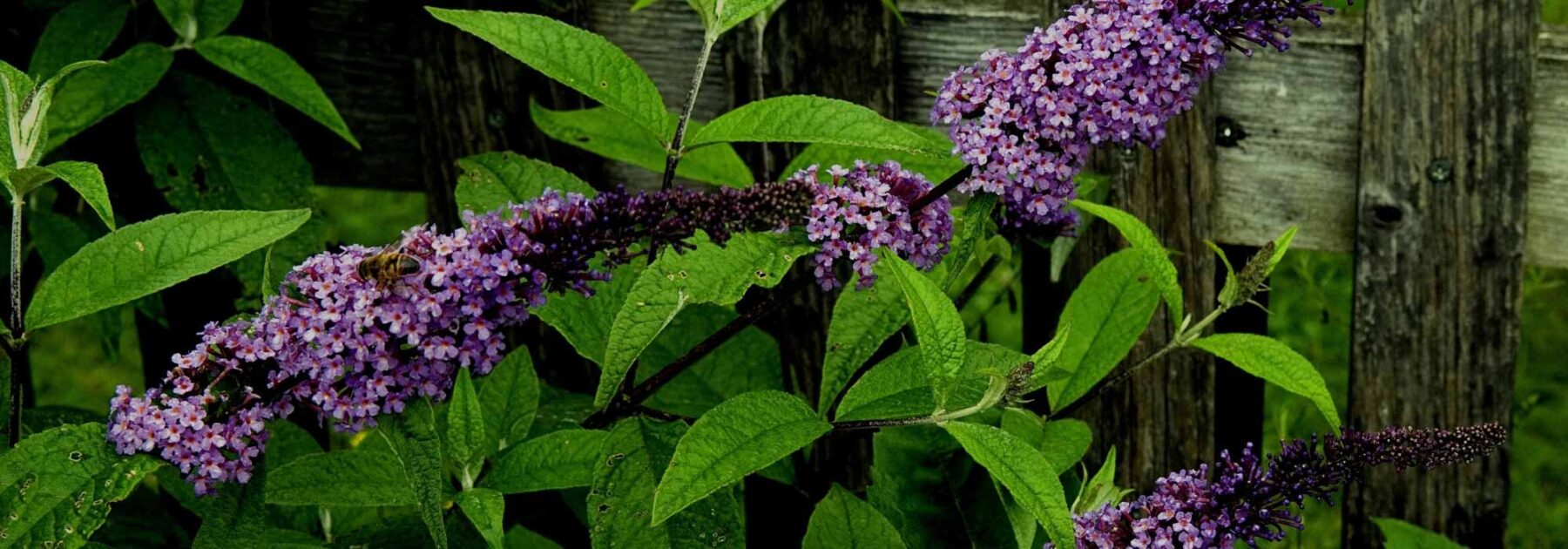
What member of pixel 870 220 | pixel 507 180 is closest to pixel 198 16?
pixel 507 180

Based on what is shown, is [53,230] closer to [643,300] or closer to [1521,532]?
[643,300]

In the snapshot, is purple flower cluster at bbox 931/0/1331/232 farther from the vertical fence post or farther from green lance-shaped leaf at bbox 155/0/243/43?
green lance-shaped leaf at bbox 155/0/243/43

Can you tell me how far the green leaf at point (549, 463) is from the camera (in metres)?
1.93

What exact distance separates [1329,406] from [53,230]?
2.14 m

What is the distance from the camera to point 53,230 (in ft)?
9.03

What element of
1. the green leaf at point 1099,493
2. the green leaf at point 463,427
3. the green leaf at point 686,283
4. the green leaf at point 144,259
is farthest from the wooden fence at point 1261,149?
the green leaf at point 144,259

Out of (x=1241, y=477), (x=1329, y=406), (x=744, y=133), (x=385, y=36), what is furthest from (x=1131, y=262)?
(x=385, y=36)

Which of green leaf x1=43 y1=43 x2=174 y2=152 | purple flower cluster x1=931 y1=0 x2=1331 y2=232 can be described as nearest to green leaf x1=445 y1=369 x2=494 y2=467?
purple flower cluster x1=931 y1=0 x2=1331 y2=232

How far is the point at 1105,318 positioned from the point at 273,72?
1.39 m

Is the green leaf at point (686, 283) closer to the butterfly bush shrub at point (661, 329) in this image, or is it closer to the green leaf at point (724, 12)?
the butterfly bush shrub at point (661, 329)

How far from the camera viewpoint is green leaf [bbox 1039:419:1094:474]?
223 centimetres

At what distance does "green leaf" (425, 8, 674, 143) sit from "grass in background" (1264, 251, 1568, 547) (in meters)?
1.98

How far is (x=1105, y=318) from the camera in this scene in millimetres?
2471

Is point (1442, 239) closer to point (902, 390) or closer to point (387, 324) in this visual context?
point (902, 390)
